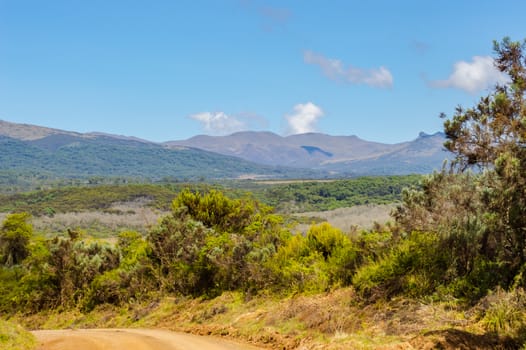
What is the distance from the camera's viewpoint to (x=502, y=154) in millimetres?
8297

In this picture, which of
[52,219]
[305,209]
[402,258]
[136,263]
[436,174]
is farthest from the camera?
[305,209]

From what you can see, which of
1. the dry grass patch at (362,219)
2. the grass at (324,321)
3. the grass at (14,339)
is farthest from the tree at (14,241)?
the grass at (14,339)

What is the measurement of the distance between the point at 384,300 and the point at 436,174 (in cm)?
375

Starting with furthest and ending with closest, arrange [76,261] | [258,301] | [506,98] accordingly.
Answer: [76,261]
[258,301]
[506,98]

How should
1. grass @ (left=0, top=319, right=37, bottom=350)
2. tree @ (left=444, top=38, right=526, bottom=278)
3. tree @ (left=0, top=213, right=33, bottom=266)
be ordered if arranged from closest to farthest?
tree @ (left=444, top=38, right=526, bottom=278)
grass @ (left=0, top=319, right=37, bottom=350)
tree @ (left=0, top=213, right=33, bottom=266)

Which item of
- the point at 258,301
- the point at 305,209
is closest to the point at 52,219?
the point at 305,209

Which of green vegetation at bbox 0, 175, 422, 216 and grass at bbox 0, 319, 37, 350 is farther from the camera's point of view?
green vegetation at bbox 0, 175, 422, 216

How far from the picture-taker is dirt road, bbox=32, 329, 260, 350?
35.1ft

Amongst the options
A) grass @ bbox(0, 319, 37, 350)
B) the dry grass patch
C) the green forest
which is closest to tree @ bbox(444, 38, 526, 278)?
the green forest

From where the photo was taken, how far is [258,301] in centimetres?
1449

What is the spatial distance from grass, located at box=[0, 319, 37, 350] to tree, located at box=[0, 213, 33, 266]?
2340 centimetres

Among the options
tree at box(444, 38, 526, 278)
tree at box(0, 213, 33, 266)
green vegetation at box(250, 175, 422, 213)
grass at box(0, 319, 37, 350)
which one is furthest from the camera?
green vegetation at box(250, 175, 422, 213)

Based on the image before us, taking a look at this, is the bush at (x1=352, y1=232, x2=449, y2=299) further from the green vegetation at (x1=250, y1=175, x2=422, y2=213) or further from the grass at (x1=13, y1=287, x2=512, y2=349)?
the green vegetation at (x1=250, y1=175, x2=422, y2=213)

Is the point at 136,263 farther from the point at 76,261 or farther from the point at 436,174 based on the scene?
the point at 436,174
